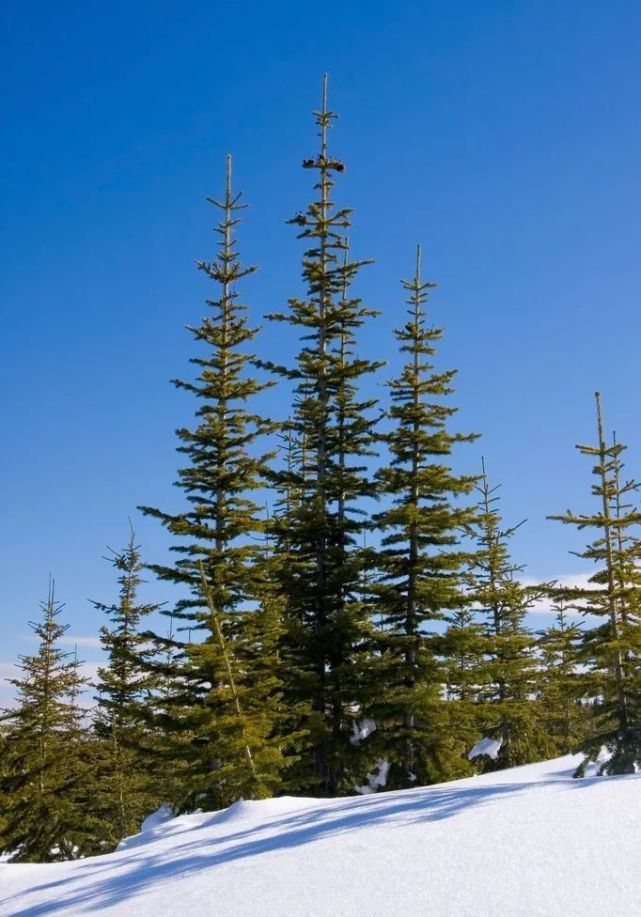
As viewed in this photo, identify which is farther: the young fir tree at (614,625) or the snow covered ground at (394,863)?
the young fir tree at (614,625)

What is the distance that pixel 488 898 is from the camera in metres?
5.12

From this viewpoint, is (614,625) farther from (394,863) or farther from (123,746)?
(123,746)

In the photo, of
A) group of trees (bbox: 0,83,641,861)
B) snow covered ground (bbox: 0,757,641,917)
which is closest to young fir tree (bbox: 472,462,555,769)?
group of trees (bbox: 0,83,641,861)

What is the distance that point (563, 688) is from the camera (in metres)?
16.3

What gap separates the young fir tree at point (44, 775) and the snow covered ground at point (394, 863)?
18553mm

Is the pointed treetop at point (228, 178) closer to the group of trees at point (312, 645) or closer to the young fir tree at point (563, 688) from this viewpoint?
the group of trees at point (312, 645)

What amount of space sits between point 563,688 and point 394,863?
11.5 meters

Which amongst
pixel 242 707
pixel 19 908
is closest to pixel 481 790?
pixel 19 908

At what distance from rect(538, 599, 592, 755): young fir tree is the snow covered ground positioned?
508cm

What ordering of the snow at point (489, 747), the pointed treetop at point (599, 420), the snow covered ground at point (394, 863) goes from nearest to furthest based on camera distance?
the snow covered ground at point (394, 863) < the pointed treetop at point (599, 420) < the snow at point (489, 747)

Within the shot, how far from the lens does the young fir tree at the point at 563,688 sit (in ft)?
44.1

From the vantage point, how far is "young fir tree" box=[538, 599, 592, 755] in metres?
13.4

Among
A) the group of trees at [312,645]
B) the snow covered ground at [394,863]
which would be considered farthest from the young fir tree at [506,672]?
the snow covered ground at [394,863]

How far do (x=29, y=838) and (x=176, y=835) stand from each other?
67.6ft
